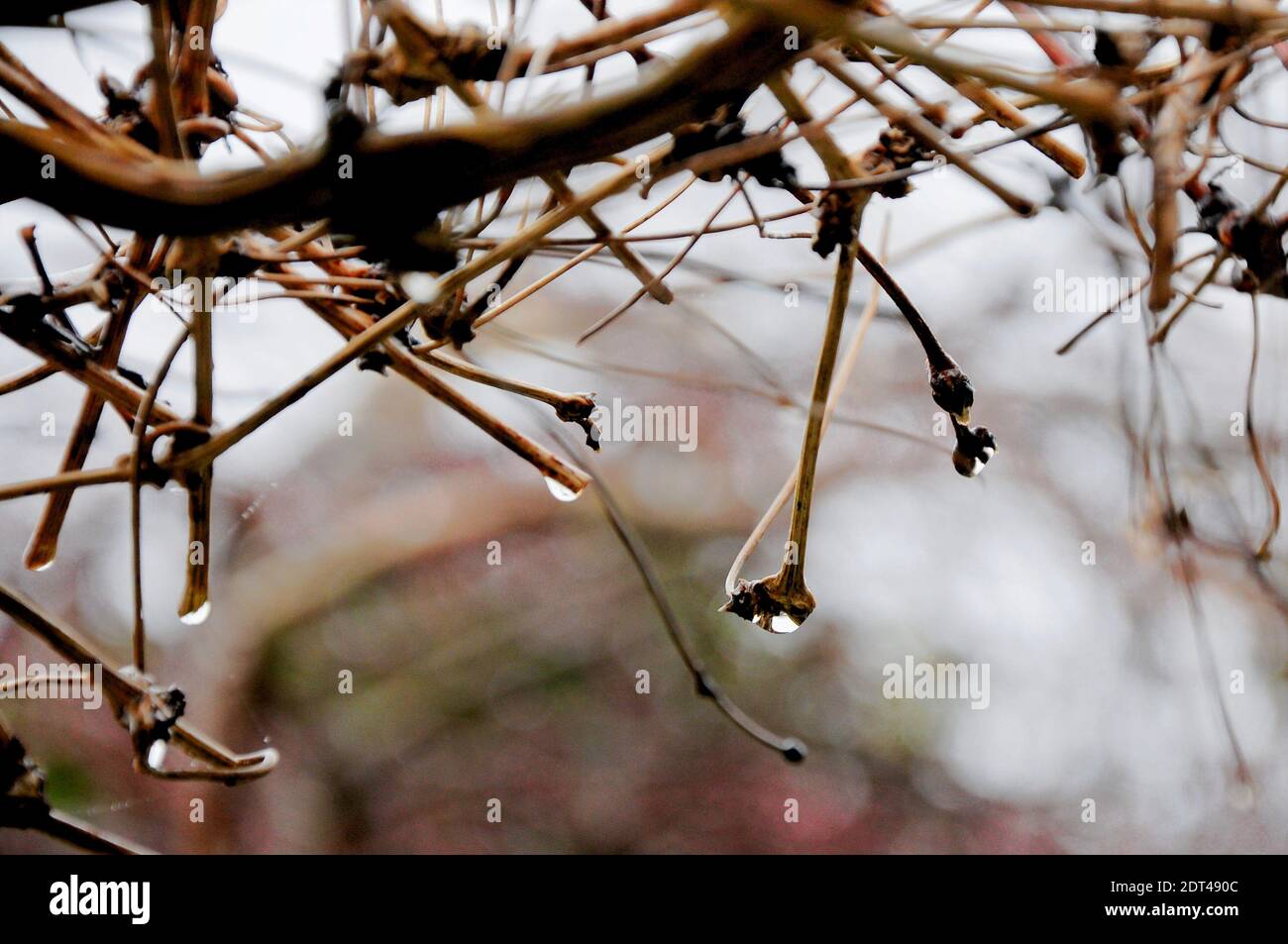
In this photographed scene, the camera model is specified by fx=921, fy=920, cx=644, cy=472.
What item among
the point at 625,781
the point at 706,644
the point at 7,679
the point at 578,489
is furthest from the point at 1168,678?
the point at 7,679

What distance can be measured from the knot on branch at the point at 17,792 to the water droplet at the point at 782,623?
10.9 inches

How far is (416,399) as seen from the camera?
8.63ft

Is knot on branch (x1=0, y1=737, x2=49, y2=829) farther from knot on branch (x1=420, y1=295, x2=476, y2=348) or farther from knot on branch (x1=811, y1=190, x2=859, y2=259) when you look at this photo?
knot on branch (x1=811, y1=190, x2=859, y2=259)

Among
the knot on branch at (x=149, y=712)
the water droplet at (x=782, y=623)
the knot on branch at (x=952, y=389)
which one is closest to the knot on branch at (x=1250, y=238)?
the knot on branch at (x=952, y=389)

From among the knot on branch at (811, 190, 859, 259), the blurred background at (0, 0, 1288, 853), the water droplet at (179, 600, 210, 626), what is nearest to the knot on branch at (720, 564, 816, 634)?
the knot on branch at (811, 190, 859, 259)

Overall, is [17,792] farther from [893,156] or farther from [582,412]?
[893,156]

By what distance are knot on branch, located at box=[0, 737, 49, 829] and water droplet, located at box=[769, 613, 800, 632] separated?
0.91 feet

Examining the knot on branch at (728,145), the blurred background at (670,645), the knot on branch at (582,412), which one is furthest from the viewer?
the blurred background at (670,645)

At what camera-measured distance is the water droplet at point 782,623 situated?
14.1 inches

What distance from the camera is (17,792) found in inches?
13.1

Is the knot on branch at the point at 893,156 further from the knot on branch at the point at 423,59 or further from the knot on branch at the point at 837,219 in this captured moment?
the knot on branch at the point at 423,59

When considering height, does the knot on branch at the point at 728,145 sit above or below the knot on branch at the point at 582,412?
above

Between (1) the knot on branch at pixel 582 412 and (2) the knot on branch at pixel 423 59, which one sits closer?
(2) the knot on branch at pixel 423 59

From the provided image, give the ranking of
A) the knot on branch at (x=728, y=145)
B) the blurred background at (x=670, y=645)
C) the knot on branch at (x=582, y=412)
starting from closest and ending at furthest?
the knot on branch at (x=728, y=145) < the knot on branch at (x=582, y=412) < the blurred background at (x=670, y=645)
